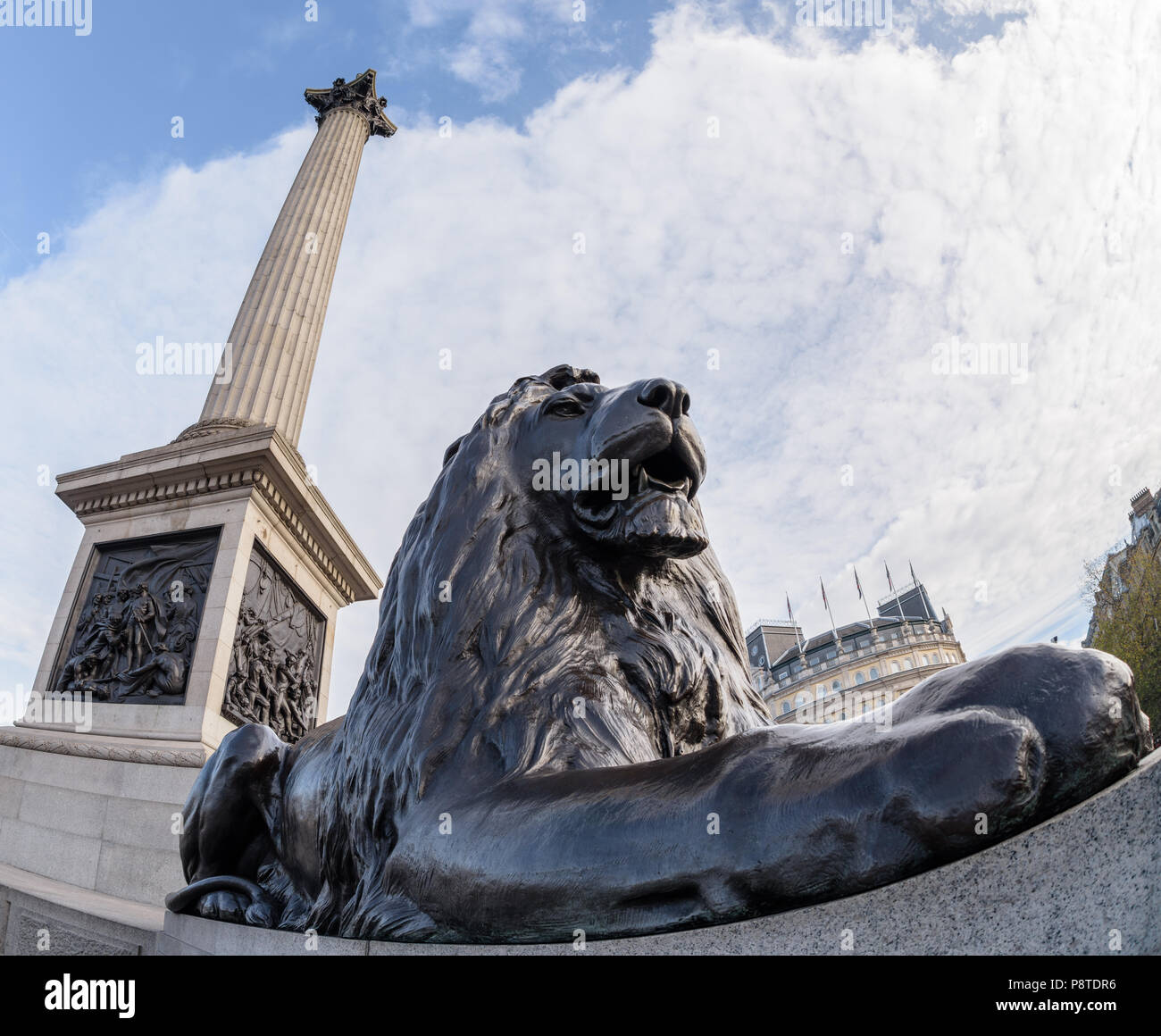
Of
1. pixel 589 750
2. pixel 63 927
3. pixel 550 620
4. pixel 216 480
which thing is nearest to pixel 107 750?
pixel 216 480

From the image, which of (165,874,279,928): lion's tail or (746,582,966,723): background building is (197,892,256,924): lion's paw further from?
(746,582,966,723): background building

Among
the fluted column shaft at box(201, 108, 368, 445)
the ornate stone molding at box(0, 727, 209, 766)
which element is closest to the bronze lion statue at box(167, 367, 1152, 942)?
the ornate stone molding at box(0, 727, 209, 766)

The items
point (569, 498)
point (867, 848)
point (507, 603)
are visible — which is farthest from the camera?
point (569, 498)

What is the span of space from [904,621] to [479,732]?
51174mm

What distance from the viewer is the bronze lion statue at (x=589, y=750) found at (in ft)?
3.70

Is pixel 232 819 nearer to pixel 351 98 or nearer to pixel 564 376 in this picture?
pixel 564 376

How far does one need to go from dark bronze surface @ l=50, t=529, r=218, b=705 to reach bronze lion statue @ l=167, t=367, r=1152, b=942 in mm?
5572

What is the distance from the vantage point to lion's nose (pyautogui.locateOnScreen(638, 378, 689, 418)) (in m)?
2.12

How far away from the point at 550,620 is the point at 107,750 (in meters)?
6.82

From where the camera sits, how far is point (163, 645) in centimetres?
795
